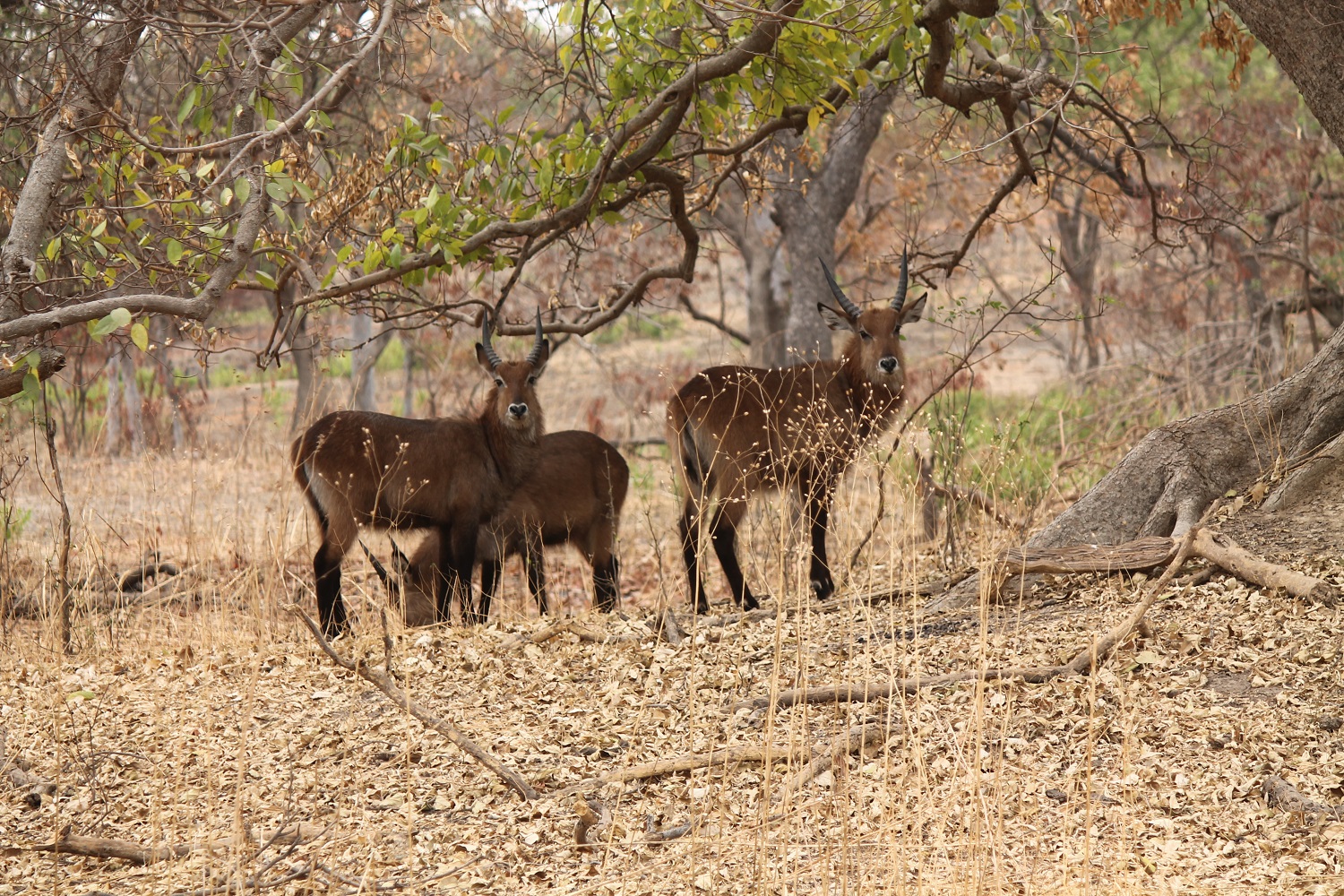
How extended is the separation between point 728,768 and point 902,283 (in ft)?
11.5

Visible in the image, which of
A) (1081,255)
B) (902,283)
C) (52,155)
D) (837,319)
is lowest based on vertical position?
(837,319)

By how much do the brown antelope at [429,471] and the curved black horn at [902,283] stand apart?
192 centimetres

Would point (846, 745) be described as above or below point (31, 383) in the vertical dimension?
below

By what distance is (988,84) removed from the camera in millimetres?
5422

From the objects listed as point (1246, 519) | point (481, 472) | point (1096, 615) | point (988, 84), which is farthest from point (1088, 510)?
point (481, 472)

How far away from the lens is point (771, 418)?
649 centimetres

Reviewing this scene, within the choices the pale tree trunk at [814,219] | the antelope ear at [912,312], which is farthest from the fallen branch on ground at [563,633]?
the pale tree trunk at [814,219]

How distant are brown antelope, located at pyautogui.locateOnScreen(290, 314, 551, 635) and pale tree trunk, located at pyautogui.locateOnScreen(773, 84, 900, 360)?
3360mm

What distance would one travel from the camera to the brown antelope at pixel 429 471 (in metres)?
6.54

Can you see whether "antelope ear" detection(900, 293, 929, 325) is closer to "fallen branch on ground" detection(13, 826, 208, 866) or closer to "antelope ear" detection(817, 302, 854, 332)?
"antelope ear" detection(817, 302, 854, 332)

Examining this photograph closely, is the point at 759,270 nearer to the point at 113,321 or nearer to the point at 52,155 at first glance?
the point at 52,155

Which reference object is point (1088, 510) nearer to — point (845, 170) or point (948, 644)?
point (948, 644)

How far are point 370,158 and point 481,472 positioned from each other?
207 centimetres

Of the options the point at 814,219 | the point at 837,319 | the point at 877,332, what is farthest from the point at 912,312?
the point at 814,219
